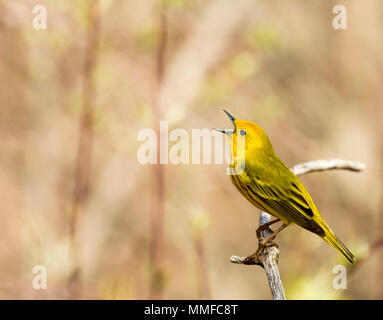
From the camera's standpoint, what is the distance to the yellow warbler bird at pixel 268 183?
345 cm

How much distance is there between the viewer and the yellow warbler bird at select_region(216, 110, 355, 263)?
11.3 feet

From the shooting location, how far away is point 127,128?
608 centimetres

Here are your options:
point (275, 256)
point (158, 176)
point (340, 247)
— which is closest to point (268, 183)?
point (275, 256)

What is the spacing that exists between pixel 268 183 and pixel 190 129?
86.1 inches

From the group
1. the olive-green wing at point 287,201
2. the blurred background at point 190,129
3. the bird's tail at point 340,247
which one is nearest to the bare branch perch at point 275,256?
the olive-green wing at point 287,201

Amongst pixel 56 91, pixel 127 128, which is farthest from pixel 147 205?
pixel 56 91

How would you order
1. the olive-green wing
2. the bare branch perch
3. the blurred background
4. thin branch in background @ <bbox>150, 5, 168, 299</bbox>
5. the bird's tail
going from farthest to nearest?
the blurred background, thin branch in background @ <bbox>150, 5, 168, 299</bbox>, the olive-green wing, the bird's tail, the bare branch perch

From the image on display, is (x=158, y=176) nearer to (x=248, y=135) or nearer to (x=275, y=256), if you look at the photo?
(x=248, y=135)

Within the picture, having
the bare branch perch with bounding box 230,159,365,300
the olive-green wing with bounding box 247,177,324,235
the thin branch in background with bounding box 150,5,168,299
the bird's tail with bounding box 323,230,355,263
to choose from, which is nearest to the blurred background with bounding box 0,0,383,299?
the thin branch in background with bounding box 150,5,168,299

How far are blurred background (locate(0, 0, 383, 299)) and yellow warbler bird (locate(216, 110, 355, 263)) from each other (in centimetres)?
138

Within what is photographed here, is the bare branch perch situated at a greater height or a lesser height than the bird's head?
lesser

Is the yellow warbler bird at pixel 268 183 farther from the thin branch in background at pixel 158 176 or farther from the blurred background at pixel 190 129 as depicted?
the blurred background at pixel 190 129

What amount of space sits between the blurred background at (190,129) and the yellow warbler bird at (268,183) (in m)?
1.38

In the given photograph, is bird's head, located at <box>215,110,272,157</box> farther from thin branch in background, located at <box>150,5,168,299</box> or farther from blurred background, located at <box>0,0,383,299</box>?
blurred background, located at <box>0,0,383,299</box>
